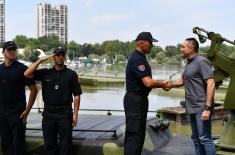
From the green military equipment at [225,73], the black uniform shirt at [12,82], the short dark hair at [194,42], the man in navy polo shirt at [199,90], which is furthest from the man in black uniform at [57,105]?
the green military equipment at [225,73]

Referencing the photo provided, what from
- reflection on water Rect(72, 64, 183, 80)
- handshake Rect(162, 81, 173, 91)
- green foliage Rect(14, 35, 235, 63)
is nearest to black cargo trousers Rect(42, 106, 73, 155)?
handshake Rect(162, 81, 173, 91)

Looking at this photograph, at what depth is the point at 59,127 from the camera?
6215mm

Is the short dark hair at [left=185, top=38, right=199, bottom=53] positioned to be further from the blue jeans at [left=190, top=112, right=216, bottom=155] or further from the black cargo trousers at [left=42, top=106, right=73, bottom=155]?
the black cargo trousers at [left=42, top=106, right=73, bottom=155]

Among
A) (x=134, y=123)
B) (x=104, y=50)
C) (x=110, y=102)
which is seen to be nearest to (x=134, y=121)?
(x=134, y=123)

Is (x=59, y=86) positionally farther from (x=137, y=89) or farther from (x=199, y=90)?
(x=199, y=90)

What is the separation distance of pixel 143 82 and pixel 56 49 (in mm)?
1220

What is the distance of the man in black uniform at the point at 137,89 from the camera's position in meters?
5.71

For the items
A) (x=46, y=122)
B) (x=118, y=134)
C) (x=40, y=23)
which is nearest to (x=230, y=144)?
(x=118, y=134)

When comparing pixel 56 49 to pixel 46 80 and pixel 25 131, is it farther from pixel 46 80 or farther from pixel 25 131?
pixel 25 131

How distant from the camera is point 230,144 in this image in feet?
20.8

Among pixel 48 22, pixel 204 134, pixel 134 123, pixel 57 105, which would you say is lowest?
pixel 204 134

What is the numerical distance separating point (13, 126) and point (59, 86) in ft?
2.79

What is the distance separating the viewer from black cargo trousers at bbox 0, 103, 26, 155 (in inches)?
249

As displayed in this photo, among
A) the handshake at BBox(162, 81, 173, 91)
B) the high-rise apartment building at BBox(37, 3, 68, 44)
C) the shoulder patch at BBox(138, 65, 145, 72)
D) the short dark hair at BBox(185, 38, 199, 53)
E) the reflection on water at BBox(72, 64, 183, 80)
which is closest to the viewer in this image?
the shoulder patch at BBox(138, 65, 145, 72)
